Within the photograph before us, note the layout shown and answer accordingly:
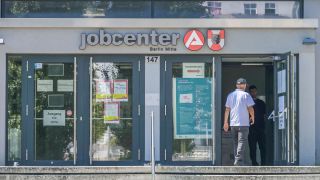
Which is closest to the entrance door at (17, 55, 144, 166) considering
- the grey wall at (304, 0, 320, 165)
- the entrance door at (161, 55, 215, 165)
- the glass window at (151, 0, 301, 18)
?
the entrance door at (161, 55, 215, 165)

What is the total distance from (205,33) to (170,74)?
122cm

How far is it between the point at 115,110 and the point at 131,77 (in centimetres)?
84

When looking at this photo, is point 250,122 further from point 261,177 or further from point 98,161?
point 98,161

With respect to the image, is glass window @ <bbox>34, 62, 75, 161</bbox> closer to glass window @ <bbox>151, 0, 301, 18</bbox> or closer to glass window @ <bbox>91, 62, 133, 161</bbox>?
glass window @ <bbox>91, 62, 133, 161</bbox>

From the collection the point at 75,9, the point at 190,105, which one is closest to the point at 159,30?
the point at 190,105

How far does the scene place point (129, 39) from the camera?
1806 centimetres

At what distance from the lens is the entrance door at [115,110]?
59.8 feet

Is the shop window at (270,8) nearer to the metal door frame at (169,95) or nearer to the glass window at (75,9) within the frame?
the metal door frame at (169,95)

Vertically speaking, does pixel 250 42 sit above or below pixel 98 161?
above

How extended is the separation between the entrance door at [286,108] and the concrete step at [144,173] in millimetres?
2559

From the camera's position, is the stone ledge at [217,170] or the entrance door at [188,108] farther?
the entrance door at [188,108]

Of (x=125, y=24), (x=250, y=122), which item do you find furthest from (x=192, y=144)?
(x=125, y=24)

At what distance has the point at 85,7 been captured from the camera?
18375 mm

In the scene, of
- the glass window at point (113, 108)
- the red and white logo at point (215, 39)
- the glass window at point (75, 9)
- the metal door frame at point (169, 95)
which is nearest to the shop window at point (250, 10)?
the red and white logo at point (215, 39)
